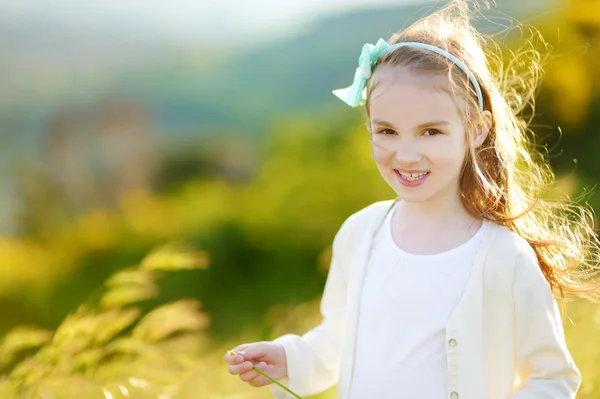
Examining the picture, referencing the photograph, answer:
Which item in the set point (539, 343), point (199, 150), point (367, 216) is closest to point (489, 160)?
point (367, 216)

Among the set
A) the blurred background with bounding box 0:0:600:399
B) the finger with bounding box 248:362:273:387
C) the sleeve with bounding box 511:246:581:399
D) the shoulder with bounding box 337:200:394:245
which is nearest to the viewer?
the sleeve with bounding box 511:246:581:399

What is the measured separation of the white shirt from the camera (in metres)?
1.75

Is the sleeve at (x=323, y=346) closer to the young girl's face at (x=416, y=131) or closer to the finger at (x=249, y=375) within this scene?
the finger at (x=249, y=375)

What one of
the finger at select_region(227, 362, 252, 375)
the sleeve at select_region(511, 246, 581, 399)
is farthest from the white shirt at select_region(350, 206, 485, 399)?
the finger at select_region(227, 362, 252, 375)

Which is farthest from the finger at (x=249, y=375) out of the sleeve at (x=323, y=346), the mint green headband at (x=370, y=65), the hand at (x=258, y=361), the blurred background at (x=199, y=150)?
the blurred background at (x=199, y=150)

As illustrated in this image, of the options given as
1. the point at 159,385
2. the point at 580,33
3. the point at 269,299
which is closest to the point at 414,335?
the point at 159,385

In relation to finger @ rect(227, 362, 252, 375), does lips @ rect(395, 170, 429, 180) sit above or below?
above

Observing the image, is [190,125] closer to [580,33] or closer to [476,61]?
[580,33]

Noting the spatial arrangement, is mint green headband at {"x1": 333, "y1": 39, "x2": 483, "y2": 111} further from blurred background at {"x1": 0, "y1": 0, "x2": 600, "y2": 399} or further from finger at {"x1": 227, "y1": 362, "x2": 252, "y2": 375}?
blurred background at {"x1": 0, "y1": 0, "x2": 600, "y2": 399}

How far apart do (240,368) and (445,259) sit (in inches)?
19.9

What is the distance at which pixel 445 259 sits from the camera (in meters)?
1.79

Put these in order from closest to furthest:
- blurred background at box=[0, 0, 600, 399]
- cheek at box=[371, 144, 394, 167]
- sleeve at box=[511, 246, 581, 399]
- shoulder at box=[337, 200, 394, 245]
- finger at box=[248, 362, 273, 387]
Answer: sleeve at box=[511, 246, 581, 399] → cheek at box=[371, 144, 394, 167] → finger at box=[248, 362, 273, 387] → shoulder at box=[337, 200, 394, 245] → blurred background at box=[0, 0, 600, 399]

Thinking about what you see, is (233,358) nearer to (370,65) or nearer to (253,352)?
(253,352)

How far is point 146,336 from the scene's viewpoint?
2.24 metres
